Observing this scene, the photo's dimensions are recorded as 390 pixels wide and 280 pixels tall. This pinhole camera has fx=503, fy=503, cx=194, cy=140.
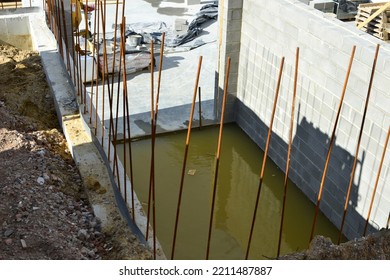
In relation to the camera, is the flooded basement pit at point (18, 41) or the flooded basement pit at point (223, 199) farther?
the flooded basement pit at point (18, 41)

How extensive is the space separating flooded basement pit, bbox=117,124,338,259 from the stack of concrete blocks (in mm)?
934

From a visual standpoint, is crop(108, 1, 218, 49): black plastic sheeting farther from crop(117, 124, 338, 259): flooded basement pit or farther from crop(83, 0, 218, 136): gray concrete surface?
crop(117, 124, 338, 259): flooded basement pit

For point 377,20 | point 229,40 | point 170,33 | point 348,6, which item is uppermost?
point 229,40

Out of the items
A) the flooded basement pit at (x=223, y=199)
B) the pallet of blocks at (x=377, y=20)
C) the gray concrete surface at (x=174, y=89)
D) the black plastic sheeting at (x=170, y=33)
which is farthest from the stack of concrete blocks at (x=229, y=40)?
the pallet of blocks at (x=377, y=20)

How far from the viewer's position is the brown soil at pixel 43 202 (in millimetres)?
5262

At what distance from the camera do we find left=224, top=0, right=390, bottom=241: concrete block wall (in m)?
6.55

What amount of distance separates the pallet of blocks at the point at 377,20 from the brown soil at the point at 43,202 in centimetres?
811

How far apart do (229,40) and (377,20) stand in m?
4.94

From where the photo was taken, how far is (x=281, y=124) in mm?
8781

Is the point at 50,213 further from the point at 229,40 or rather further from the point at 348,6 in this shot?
the point at 348,6

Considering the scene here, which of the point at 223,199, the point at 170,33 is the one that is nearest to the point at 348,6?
the point at 170,33

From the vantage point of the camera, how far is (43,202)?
598 centimetres

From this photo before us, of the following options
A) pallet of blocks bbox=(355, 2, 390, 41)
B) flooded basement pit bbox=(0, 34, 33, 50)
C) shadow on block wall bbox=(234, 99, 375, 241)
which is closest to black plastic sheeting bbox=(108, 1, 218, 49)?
flooded basement pit bbox=(0, 34, 33, 50)

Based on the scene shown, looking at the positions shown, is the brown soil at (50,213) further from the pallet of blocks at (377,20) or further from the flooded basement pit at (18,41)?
the pallet of blocks at (377,20)
